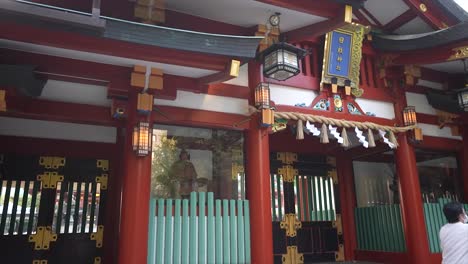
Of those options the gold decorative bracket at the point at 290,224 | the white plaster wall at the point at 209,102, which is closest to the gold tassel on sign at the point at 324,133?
the white plaster wall at the point at 209,102

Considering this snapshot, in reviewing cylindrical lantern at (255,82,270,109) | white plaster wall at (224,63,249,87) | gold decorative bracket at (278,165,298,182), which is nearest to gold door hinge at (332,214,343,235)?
gold decorative bracket at (278,165,298,182)

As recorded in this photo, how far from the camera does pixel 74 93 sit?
5.84 m

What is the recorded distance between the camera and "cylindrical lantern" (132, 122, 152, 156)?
5.44m

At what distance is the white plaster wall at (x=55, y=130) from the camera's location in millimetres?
6793

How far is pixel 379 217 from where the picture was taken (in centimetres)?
858

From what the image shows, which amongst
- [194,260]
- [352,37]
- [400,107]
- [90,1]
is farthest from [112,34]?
[400,107]

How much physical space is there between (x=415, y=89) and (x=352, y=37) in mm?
2368

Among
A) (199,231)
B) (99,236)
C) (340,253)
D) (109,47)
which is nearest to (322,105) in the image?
(199,231)

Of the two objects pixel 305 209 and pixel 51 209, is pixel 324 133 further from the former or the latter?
pixel 51 209

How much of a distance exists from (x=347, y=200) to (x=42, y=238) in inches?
275

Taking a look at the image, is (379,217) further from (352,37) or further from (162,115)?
(162,115)

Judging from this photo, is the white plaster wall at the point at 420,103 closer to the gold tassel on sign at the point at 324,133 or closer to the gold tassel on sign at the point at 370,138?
the gold tassel on sign at the point at 370,138

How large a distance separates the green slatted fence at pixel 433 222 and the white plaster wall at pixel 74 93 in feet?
23.0

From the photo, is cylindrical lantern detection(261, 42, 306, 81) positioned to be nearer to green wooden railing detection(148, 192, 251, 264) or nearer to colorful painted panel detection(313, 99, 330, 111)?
colorful painted panel detection(313, 99, 330, 111)
